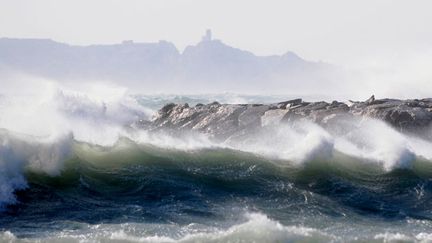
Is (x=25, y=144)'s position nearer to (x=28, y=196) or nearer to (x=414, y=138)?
(x=28, y=196)

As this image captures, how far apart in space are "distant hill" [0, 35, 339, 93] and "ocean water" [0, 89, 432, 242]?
7921 cm

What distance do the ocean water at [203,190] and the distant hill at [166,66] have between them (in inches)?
3118

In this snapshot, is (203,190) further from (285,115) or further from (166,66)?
(166,66)

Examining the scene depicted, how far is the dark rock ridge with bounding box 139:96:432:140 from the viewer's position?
74.8 ft

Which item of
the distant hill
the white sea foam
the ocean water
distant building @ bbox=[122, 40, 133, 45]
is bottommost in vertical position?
the ocean water

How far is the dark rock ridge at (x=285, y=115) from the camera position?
74.8 ft

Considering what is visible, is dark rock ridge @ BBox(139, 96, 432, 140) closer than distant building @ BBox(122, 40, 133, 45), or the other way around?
dark rock ridge @ BBox(139, 96, 432, 140)

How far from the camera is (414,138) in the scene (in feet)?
70.9

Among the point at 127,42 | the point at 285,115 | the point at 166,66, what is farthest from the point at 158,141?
the point at 166,66

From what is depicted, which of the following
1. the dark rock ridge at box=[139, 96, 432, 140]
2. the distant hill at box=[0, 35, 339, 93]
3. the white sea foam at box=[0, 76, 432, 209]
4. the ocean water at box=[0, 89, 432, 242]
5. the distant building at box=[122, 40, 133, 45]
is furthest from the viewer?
the distant building at box=[122, 40, 133, 45]

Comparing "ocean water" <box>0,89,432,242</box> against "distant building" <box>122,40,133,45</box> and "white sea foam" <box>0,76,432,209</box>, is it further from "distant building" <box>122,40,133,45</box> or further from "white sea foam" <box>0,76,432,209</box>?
"distant building" <box>122,40,133,45</box>

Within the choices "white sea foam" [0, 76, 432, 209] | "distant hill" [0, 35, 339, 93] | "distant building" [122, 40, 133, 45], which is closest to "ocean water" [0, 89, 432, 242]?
"white sea foam" [0, 76, 432, 209]

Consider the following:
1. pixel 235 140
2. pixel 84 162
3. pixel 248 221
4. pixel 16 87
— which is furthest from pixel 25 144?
pixel 16 87

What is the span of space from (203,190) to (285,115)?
1058cm
